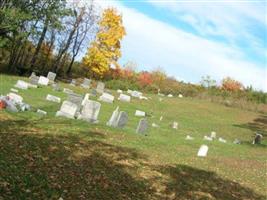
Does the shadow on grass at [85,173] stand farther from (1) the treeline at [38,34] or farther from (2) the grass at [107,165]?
(1) the treeline at [38,34]

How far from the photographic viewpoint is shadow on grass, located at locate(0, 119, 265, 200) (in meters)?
11.5

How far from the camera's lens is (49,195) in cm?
1091

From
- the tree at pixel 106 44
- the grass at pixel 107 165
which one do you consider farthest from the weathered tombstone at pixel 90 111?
the tree at pixel 106 44

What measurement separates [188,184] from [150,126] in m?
16.2

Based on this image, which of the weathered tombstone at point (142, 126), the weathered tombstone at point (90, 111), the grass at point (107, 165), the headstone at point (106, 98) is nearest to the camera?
the grass at point (107, 165)

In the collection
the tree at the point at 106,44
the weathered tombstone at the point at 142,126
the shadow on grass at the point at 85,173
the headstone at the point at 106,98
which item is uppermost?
the tree at the point at 106,44

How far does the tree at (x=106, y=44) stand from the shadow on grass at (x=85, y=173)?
1755 inches

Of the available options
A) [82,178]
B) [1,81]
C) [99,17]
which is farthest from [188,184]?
[99,17]

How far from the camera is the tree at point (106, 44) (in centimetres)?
6300

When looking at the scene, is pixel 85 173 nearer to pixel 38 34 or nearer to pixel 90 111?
pixel 90 111

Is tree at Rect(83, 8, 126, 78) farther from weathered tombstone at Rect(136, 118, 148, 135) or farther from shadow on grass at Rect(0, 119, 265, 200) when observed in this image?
shadow on grass at Rect(0, 119, 265, 200)

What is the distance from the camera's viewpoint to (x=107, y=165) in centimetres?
1505

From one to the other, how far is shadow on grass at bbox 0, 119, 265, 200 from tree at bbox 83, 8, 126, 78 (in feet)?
146

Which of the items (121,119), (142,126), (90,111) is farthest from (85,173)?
(142,126)
